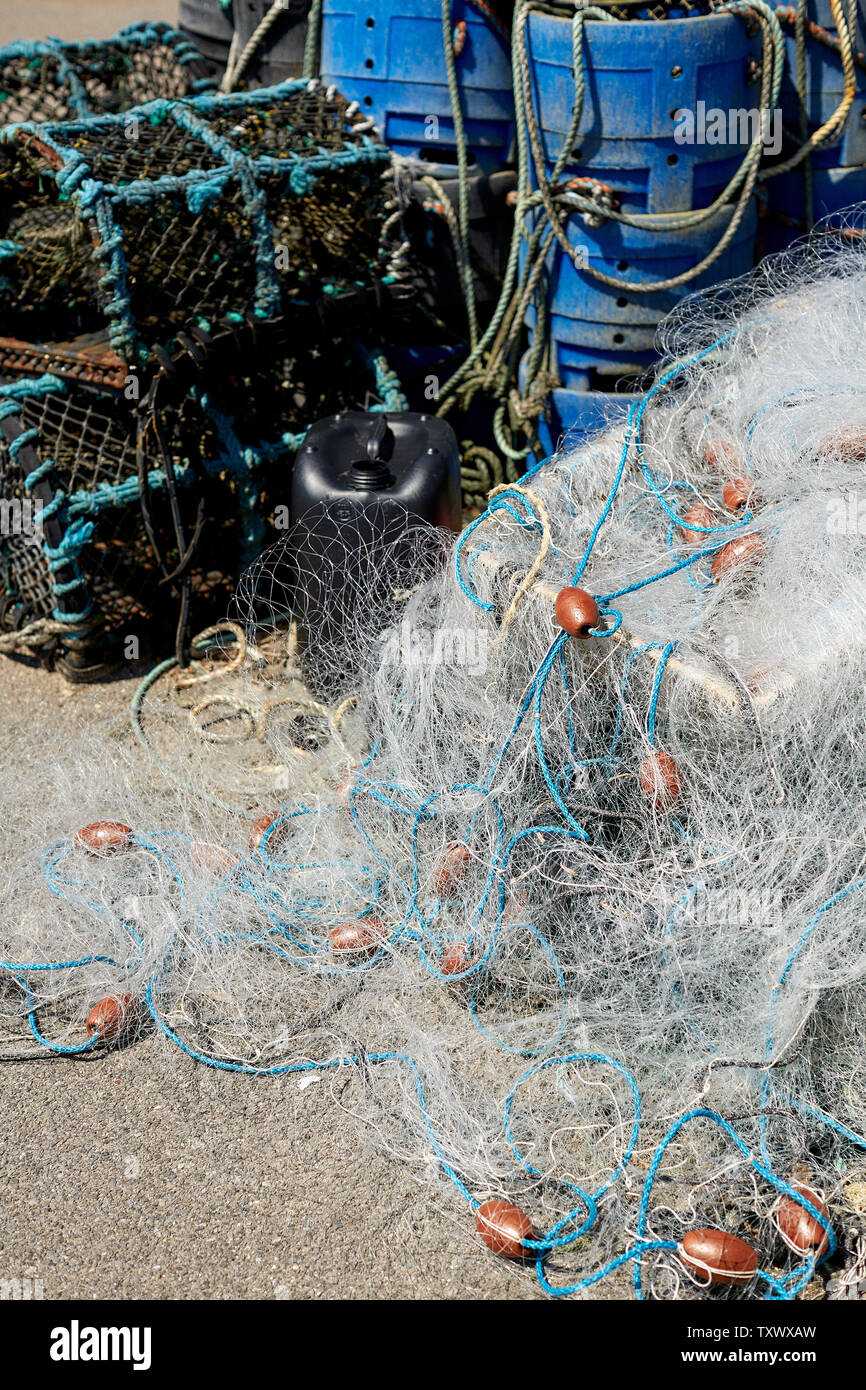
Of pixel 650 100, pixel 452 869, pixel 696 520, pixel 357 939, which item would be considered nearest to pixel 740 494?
pixel 696 520

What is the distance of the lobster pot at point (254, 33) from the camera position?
502 cm

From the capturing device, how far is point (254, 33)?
5.06 meters

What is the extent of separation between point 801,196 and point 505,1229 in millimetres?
4097

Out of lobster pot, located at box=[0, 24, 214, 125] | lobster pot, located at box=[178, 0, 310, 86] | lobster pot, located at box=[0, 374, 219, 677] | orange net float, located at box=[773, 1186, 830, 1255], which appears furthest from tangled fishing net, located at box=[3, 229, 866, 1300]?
lobster pot, located at box=[0, 24, 214, 125]

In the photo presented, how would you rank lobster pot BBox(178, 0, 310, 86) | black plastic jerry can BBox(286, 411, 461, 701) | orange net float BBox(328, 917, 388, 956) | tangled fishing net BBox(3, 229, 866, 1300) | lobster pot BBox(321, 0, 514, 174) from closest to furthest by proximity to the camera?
1. tangled fishing net BBox(3, 229, 866, 1300)
2. orange net float BBox(328, 917, 388, 956)
3. black plastic jerry can BBox(286, 411, 461, 701)
4. lobster pot BBox(321, 0, 514, 174)
5. lobster pot BBox(178, 0, 310, 86)

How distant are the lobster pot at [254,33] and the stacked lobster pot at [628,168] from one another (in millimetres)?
1085

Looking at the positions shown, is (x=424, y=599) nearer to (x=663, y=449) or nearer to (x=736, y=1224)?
(x=663, y=449)

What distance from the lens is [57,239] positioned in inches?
179

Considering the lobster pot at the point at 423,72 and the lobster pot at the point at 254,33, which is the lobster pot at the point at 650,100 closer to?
the lobster pot at the point at 423,72

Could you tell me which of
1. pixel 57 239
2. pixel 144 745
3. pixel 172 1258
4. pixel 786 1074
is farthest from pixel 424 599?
pixel 57 239

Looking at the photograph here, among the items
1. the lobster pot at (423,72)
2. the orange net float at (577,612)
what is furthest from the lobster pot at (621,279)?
the orange net float at (577,612)

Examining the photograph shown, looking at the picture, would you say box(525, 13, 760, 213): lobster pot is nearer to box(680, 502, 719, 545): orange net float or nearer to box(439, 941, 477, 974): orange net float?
box(680, 502, 719, 545): orange net float

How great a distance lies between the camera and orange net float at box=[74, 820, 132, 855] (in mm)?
3457

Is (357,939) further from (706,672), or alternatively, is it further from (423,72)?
(423,72)
